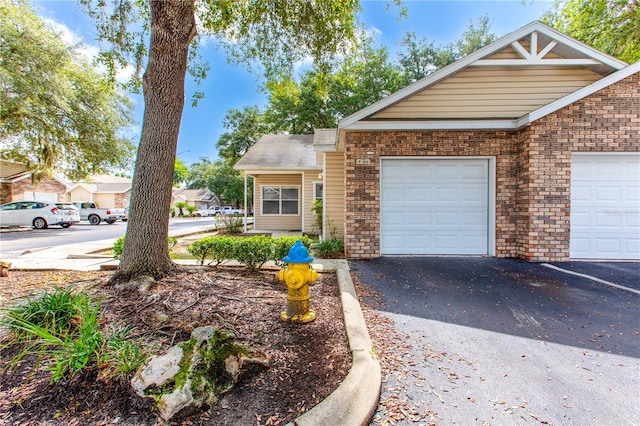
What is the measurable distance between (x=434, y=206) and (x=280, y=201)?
793 cm

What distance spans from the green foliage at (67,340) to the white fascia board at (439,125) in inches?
230

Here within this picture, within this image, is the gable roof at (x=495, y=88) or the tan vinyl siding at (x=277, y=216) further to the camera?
the tan vinyl siding at (x=277, y=216)

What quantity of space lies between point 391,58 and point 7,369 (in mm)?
26306

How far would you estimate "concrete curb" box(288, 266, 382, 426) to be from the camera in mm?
1802

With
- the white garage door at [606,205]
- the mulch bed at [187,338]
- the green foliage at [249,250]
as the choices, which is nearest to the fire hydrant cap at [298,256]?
the mulch bed at [187,338]

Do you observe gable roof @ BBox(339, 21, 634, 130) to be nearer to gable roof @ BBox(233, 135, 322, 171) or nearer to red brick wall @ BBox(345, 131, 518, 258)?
red brick wall @ BBox(345, 131, 518, 258)

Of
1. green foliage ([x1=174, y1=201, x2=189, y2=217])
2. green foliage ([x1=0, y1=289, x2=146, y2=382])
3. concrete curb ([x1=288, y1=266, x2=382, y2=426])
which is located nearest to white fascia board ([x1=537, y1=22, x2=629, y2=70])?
concrete curb ([x1=288, y1=266, x2=382, y2=426])

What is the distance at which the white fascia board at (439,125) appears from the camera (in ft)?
22.2

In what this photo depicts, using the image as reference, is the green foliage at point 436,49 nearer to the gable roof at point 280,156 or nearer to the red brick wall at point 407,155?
the gable roof at point 280,156

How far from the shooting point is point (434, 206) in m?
7.13

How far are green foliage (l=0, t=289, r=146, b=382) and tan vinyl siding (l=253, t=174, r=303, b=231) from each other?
10494mm

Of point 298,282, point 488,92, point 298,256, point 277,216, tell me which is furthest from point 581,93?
point 277,216

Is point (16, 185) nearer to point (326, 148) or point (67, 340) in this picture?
point (326, 148)

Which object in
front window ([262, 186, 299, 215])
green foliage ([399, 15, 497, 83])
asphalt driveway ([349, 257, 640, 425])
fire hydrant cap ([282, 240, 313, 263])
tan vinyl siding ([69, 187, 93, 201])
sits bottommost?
asphalt driveway ([349, 257, 640, 425])
